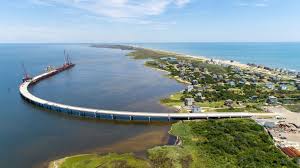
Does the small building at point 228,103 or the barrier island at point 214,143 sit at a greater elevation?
the small building at point 228,103

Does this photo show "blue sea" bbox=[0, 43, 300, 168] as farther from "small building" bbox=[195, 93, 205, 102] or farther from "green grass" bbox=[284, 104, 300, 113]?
"green grass" bbox=[284, 104, 300, 113]

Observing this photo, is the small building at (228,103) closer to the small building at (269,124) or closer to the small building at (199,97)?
the small building at (199,97)

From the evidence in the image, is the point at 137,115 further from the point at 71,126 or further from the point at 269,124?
the point at 269,124

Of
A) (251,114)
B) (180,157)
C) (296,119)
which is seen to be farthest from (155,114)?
(296,119)

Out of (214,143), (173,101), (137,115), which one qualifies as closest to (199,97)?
(173,101)

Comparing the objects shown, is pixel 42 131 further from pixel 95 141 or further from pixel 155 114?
pixel 155 114

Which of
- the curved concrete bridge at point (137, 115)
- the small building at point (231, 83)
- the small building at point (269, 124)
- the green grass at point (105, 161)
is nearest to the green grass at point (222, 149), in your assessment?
the small building at point (269, 124)

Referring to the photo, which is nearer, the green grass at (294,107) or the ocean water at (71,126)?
the ocean water at (71,126)
